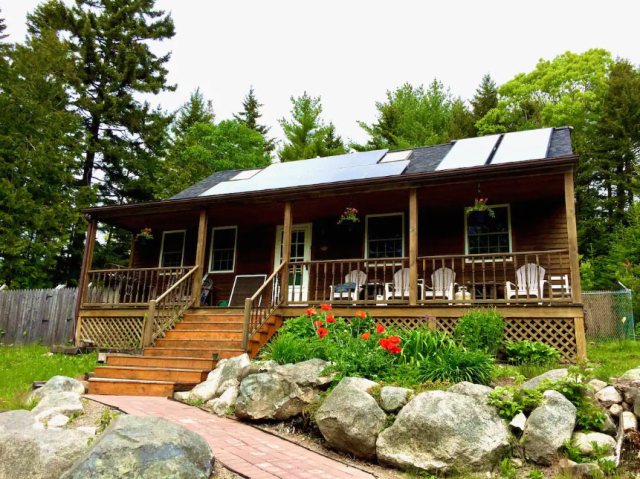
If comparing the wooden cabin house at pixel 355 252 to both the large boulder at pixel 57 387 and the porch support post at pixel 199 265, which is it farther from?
the large boulder at pixel 57 387

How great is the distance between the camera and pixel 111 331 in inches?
430

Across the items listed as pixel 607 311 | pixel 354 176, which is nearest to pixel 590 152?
pixel 607 311

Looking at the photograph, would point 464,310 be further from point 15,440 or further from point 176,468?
point 15,440

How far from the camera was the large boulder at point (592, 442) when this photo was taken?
4.09 meters

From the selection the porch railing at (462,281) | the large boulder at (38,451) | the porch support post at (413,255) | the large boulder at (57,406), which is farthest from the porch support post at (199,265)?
the large boulder at (38,451)

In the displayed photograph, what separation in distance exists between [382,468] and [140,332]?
7.63 m

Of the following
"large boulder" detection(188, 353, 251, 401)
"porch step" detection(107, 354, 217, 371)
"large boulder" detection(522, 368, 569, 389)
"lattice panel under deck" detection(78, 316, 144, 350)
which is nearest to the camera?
"large boulder" detection(522, 368, 569, 389)

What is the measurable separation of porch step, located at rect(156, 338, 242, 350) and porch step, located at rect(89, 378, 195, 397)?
1431 millimetres

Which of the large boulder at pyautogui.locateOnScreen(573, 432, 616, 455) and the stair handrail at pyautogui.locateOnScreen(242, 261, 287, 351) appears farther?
the stair handrail at pyautogui.locateOnScreen(242, 261, 287, 351)

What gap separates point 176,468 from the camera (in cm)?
323

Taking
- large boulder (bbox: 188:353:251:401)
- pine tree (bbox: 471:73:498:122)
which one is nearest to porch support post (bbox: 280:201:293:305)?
large boulder (bbox: 188:353:251:401)

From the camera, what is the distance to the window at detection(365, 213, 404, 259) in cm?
1119

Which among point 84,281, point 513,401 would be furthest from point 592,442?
point 84,281

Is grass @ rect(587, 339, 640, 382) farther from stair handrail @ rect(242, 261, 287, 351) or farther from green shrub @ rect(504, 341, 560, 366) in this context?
stair handrail @ rect(242, 261, 287, 351)
